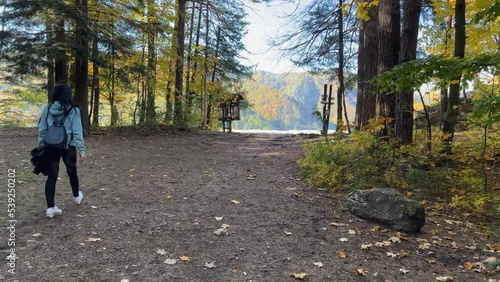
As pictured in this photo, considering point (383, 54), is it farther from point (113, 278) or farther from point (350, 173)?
point (113, 278)

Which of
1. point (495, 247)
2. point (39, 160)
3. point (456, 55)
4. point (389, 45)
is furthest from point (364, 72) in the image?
point (39, 160)

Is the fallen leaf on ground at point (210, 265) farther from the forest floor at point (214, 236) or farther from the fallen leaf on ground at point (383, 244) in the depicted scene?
the fallen leaf on ground at point (383, 244)

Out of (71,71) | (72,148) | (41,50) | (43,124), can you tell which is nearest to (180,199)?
(72,148)

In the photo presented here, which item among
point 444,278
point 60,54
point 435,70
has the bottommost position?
point 444,278

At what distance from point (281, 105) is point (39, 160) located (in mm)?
58000

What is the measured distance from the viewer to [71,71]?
12.4 metres

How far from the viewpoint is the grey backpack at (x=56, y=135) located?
4.01 m

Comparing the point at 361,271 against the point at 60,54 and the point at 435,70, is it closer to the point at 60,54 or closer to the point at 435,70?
the point at 435,70

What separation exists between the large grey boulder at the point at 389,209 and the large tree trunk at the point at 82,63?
9.05m

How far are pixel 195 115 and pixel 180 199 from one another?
1026 centimetres

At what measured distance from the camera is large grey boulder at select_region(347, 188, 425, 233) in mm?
4383

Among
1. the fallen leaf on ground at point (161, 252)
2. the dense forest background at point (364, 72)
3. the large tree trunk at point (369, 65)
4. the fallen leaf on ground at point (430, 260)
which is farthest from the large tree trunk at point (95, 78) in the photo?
the fallen leaf on ground at point (430, 260)

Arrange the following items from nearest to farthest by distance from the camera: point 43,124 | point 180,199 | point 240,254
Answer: point 240,254 → point 43,124 → point 180,199

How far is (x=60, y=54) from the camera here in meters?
9.45
